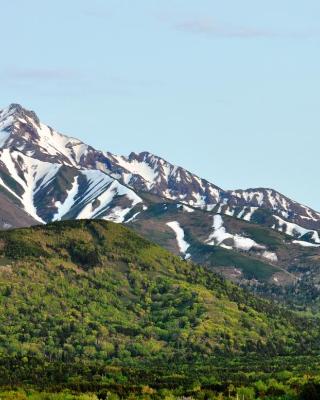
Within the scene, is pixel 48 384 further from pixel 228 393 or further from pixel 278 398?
pixel 278 398

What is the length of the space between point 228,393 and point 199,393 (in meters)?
7.92

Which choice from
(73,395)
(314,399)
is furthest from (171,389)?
(314,399)

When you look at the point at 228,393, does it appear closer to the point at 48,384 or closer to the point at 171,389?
the point at 171,389

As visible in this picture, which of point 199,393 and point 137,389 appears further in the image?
point 137,389

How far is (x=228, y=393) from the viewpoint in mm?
178875

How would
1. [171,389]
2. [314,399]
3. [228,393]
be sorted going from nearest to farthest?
1. [314,399]
2. [228,393]
3. [171,389]

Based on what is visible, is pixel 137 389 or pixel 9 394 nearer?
pixel 9 394

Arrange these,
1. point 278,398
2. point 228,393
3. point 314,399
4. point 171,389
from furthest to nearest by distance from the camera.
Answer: point 171,389 < point 228,393 < point 278,398 < point 314,399

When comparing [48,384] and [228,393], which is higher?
[228,393]

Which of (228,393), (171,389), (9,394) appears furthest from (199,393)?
(9,394)

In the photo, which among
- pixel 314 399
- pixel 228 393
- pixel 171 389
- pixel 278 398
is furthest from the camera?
pixel 171 389

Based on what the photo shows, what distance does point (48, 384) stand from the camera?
647 feet

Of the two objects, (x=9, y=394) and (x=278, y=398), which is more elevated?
(x=278, y=398)

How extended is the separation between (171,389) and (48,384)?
27.5 meters
